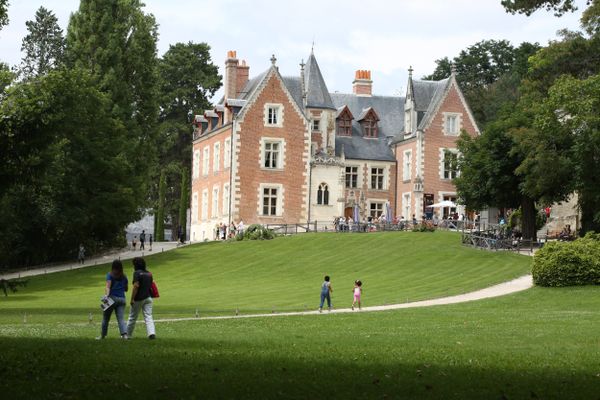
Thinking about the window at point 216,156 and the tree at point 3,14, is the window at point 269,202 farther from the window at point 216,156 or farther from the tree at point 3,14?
the tree at point 3,14

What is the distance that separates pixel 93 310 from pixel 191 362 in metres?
23.0

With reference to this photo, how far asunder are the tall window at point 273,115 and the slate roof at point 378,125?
617 cm

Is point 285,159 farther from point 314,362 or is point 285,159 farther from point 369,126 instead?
point 314,362

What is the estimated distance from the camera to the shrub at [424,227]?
6688 cm

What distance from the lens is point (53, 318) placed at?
33.0m

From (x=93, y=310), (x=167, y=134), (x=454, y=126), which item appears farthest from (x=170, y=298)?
(x=167, y=134)

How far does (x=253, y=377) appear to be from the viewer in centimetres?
1519

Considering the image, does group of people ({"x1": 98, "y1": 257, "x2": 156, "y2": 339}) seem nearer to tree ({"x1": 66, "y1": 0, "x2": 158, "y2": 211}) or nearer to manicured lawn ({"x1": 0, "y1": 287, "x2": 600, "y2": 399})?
manicured lawn ({"x1": 0, "y1": 287, "x2": 600, "y2": 399})

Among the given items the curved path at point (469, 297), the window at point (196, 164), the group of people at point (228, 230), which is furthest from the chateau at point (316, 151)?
the curved path at point (469, 297)

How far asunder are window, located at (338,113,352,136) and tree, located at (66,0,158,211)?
16.2m

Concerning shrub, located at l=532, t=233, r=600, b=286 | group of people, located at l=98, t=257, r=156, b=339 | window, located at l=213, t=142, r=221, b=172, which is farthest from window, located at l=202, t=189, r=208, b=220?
group of people, located at l=98, t=257, r=156, b=339

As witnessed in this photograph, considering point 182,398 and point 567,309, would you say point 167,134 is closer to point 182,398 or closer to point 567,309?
point 567,309

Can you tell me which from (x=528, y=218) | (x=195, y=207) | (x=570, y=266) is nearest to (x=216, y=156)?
(x=195, y=207)

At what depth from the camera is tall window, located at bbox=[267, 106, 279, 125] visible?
76.6m
